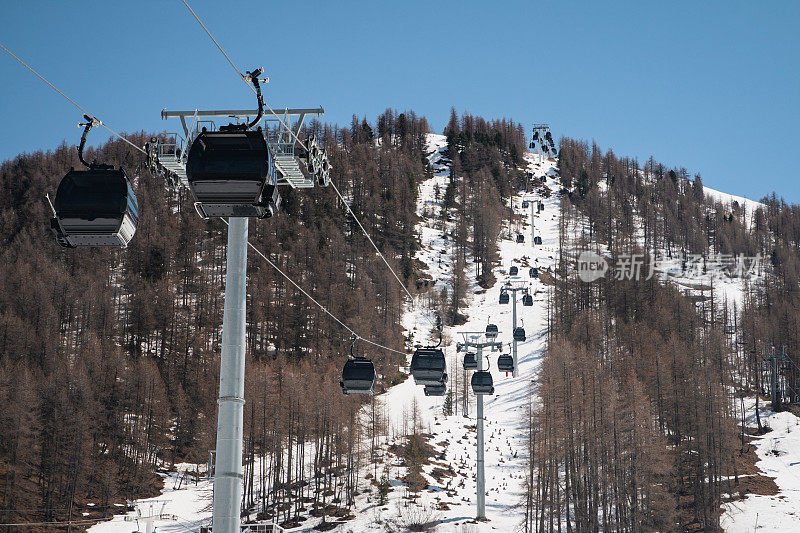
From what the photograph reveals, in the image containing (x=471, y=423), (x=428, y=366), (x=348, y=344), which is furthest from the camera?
(x=348, y=344)

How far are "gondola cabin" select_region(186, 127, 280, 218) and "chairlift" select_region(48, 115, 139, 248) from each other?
114 centimetres

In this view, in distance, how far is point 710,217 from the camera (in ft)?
539

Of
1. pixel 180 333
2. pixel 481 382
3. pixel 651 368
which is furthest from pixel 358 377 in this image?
pixel 180 333

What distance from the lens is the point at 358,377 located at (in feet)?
73.1

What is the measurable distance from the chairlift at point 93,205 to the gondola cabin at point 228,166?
1.14 metres

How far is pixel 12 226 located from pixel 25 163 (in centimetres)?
2712

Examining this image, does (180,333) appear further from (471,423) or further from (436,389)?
(436,389)

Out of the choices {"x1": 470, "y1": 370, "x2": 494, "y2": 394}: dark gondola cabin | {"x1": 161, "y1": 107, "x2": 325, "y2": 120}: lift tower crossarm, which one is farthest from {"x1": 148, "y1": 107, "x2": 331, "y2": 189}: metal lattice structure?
{"x1": 470, "y1": 370, "x2": 494, "y2": 394}: dark gondola cabin

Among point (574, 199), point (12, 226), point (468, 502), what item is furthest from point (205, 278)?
point (574, 199)

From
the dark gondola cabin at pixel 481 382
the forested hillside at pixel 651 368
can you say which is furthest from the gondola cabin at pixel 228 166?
the forested hillside at pixel 651 368

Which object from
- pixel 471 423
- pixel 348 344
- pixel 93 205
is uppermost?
pixel 93 205

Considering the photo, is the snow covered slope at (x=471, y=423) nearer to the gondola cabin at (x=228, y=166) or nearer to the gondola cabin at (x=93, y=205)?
the gondola cabin at (x=93, y=205)

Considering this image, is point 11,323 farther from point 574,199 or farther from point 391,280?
point 574,199

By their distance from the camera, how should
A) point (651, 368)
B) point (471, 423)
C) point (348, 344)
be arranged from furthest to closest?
1. point (348, 344)
2. point (471, 423)
3. point (651, 368)
